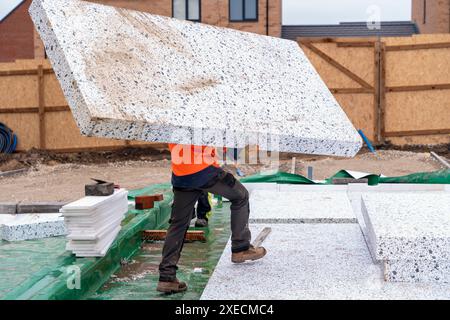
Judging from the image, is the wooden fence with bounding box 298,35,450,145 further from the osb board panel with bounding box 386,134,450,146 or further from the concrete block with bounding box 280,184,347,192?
the concrete block with bounding box 280,184,347,192

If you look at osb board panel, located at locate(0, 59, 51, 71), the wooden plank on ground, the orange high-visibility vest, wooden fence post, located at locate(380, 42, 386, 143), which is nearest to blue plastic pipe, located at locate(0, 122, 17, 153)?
osb board panel, located at locate(0, 59, 51, 71)

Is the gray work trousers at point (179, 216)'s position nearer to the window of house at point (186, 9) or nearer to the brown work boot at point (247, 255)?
the brown work boot at point (247, 255)

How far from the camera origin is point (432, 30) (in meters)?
27.0

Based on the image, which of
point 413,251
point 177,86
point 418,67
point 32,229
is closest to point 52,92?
point 418,67

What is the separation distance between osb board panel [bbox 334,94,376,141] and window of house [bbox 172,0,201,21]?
1083 centimetres

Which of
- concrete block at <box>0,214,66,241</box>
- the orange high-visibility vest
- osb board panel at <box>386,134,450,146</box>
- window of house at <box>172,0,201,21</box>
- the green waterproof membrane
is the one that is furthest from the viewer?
window of house at <box>172,0,201,21</box>

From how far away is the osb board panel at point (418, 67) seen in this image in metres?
16.9

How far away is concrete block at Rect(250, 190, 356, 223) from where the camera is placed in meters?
6.48

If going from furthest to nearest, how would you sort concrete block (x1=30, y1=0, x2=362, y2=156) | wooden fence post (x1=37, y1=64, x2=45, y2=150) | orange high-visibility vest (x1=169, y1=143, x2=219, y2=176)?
1. wooden fence post (x1=37, y1=64, x2=45, y2=150)
2. orange high-visibility vest (x1=169, y1=143, x2=219, y2=176)
3. concrete block (x1=30, y1=0, x2=362, y2=156)

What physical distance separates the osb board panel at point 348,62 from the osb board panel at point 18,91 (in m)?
8.13

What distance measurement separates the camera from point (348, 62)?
17094 mm

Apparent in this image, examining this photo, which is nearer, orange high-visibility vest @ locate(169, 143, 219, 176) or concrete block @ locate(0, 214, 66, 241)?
orange high-visibility vest @ locate(169, 143, 219, 176)

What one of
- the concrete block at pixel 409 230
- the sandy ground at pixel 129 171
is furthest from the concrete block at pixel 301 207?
the sandy ground at pixel 129 171
